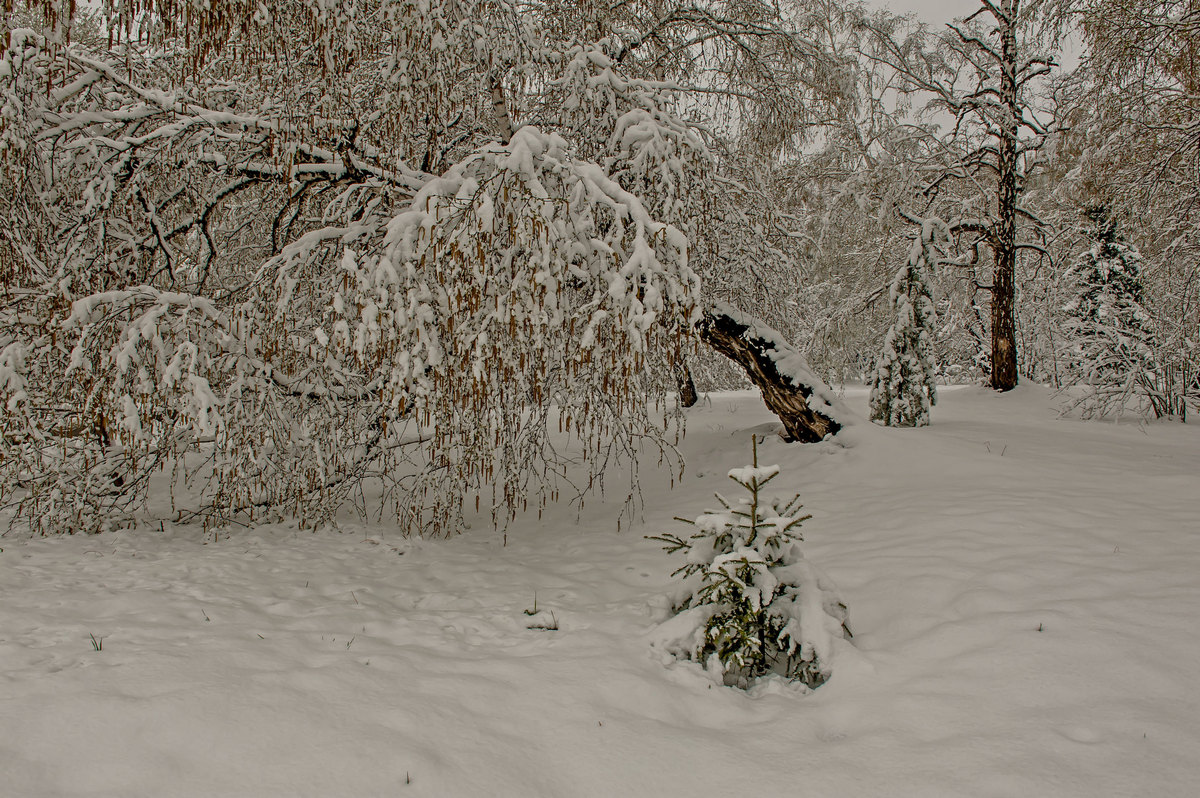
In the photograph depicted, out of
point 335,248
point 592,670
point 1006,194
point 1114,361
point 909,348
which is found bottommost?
point 592,670

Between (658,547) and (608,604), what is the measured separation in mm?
1340

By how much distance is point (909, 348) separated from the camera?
28.9 feet

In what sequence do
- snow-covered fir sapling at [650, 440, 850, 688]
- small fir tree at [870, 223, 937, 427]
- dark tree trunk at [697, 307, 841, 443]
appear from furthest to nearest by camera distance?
small fir tree at [870, 223, 937, 427]
dark tree trunk at [697, 307, 841, 443]
snow-covered fir sapling at [650, 440, 850, 688]

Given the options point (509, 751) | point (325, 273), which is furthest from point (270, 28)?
point (509, 751)

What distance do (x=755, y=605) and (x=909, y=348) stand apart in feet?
21.1

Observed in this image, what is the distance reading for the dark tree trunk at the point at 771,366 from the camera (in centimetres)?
746

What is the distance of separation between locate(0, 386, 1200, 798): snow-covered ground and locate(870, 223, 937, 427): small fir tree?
3.16m

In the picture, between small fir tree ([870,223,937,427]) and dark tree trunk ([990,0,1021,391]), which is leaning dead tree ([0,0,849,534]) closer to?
small fir tree ([870,223,937,427])

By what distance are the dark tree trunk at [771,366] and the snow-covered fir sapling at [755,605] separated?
3.88 m

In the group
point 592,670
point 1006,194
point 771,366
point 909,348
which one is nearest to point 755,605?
point 592,670

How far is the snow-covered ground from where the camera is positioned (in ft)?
8.24

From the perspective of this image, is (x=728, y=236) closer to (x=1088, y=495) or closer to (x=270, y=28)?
(x=1088, y=495)

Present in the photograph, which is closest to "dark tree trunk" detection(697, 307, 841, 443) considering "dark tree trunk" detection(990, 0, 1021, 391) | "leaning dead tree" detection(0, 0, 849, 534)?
"leaning dead tree" detection(0, 0, 849, 534)

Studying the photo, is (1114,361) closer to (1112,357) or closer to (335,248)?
(1112,357)
